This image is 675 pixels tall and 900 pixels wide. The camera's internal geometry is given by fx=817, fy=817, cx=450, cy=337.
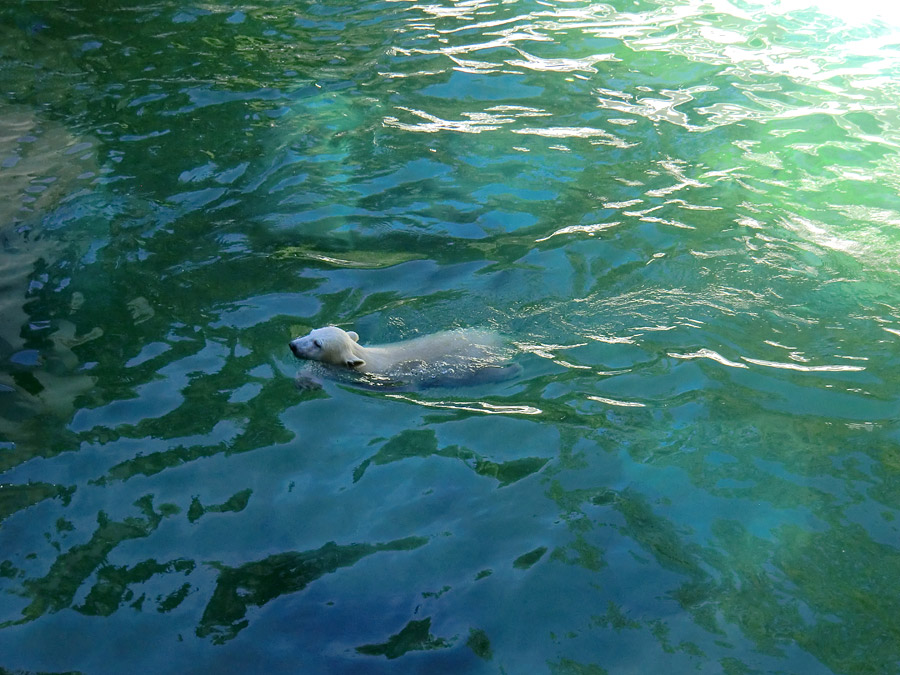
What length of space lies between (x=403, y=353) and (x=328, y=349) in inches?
27.2

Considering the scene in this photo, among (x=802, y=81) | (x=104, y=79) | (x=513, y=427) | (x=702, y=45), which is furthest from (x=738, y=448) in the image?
(x=104, y=79)

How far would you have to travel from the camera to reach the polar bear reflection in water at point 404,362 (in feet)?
23.6

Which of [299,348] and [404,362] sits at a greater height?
[299,348]

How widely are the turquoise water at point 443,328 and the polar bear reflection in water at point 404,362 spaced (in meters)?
0.19

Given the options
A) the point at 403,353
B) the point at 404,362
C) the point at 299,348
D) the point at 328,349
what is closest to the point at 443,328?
the point at 403,353

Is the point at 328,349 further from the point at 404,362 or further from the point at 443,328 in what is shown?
the point at 443,328

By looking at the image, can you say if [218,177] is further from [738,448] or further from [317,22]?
[738,448]

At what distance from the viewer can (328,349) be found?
718cm

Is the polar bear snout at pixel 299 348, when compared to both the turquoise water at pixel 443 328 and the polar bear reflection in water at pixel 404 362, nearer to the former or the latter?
the polar bear reflection in water at pixel 404 362

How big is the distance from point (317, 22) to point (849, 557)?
43.0 feet

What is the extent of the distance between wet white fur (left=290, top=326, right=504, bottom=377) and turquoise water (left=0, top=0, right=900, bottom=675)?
29 centimetres

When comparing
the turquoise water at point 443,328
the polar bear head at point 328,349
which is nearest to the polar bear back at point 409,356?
the polar bear head at point 328,349

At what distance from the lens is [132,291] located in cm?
832

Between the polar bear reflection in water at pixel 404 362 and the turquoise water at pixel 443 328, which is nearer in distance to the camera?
the turquoise water at pixel 443 328
